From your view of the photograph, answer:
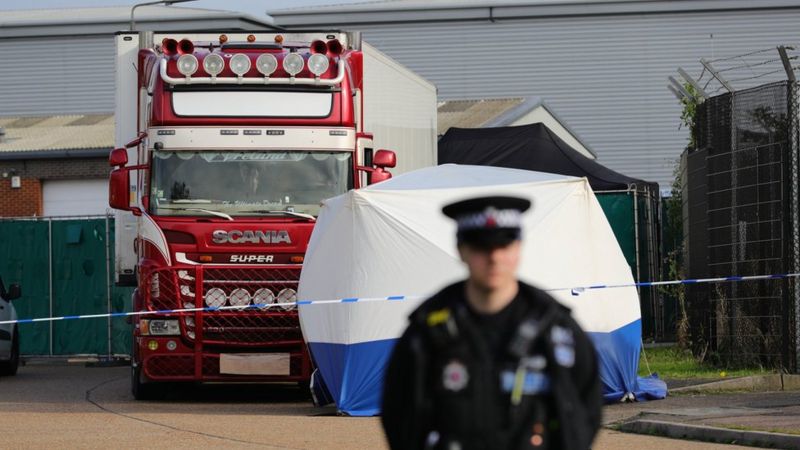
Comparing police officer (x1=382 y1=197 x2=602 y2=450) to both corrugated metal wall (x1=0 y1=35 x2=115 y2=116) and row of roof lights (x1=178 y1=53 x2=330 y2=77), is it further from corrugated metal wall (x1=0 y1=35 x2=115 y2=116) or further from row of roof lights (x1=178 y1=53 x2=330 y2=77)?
corrugated metal wall (x1=0 y1=35 x2=115 y2=116)

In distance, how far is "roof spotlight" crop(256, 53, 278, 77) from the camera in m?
16.4

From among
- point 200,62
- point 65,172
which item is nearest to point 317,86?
point 200,62

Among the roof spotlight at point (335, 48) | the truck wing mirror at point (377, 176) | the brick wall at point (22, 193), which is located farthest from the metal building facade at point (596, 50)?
the roof spotlight at point (335, 48)

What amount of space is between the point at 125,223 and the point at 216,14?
40.2 m

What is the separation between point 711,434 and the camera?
11969 millimetres

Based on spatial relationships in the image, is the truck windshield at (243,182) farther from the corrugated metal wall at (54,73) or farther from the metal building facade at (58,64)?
the corrugated metal wall at (54,73)

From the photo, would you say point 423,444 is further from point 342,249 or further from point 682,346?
point 682,346

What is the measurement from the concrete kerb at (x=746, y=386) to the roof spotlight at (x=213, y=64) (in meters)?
5.44

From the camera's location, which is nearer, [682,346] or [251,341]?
[251,341]

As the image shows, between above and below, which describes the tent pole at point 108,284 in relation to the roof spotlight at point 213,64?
below

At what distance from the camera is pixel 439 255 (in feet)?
48.5

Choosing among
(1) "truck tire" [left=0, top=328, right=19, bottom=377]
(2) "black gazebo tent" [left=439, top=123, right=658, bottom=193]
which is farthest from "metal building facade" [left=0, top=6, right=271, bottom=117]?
(1) "truck tire" [left=0, top=328, right=19, bottom=377]

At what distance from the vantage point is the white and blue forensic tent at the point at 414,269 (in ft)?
48.4

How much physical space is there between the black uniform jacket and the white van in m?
17.1
